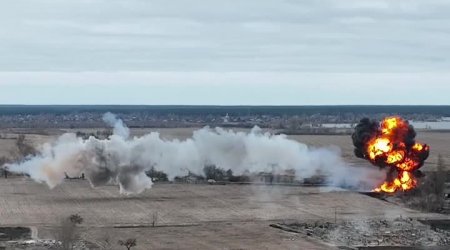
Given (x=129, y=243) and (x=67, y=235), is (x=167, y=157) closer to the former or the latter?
(x=129, y=243)

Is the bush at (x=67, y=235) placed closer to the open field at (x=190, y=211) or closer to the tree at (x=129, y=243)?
the open field at (x=190, y=211)

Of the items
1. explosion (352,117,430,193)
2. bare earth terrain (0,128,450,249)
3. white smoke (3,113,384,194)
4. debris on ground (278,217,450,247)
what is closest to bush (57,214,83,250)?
bare earth terrain (0,128,450,249)

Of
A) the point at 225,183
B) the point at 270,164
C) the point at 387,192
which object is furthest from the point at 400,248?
the point at 225,183

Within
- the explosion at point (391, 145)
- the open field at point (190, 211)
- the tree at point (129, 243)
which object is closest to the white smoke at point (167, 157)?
the open field at point (190, 211)

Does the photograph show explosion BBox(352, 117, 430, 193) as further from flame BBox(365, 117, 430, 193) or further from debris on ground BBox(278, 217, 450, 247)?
debris on ground BBox(278, 217, 450, 247)

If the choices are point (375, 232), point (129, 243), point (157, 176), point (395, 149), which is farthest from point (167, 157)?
point (129, 243)

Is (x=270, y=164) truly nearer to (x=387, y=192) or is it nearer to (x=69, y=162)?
(x=387, y=192)
